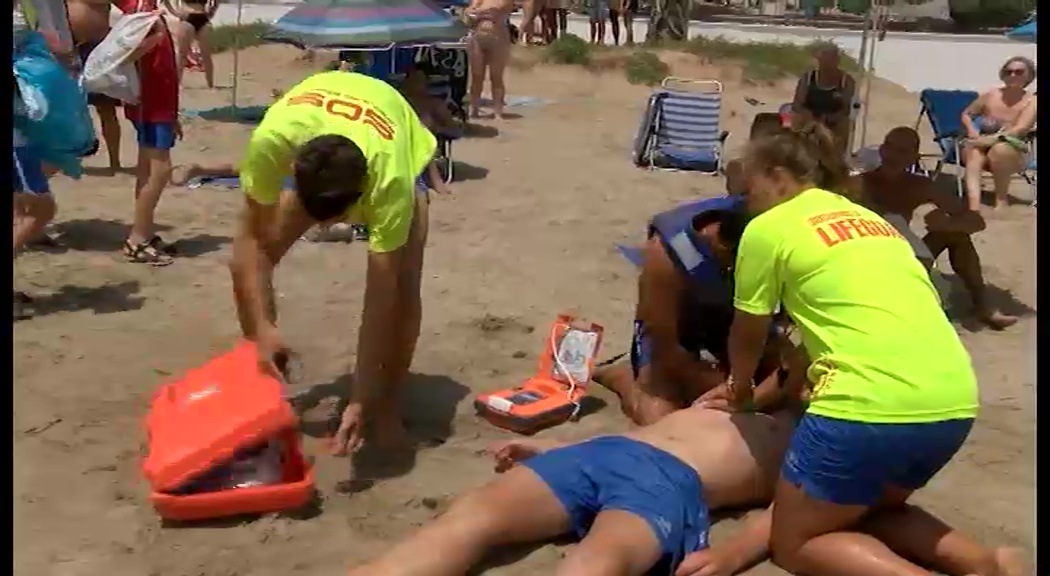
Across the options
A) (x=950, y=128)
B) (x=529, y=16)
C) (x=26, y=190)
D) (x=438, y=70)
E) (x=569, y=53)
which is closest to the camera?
(x=26, y=190)

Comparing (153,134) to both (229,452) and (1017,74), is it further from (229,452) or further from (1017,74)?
(1017,74)

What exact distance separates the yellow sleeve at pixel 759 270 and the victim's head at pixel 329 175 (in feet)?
3.36

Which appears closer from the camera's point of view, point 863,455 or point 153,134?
point 863,455

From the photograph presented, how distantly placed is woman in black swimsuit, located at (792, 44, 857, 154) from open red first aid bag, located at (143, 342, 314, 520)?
579 cm

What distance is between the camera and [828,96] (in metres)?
8.54

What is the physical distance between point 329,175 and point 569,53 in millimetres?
12274

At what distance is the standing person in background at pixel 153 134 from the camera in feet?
19.7

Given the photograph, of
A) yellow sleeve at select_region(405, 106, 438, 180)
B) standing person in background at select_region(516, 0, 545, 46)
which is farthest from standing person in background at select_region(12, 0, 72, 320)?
standing person in background at select_region(516, 0, 545, 46)

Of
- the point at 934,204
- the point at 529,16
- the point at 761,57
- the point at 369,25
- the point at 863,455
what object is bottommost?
the point at 863,455

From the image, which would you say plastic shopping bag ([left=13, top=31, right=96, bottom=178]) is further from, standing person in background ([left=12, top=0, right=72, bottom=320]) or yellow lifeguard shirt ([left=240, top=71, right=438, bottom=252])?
yellow lifeguard shirt ([left=240, top=71, right=438, bottom=252])

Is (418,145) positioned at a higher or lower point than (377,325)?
higher

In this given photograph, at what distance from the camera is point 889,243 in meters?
3.03

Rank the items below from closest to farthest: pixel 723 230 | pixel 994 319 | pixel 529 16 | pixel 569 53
Answer: pixel 723 230, pixel 994 319, pixel 569 53, pixel 529 16

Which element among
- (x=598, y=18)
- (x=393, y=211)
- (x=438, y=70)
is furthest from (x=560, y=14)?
(x=393, y=211)
